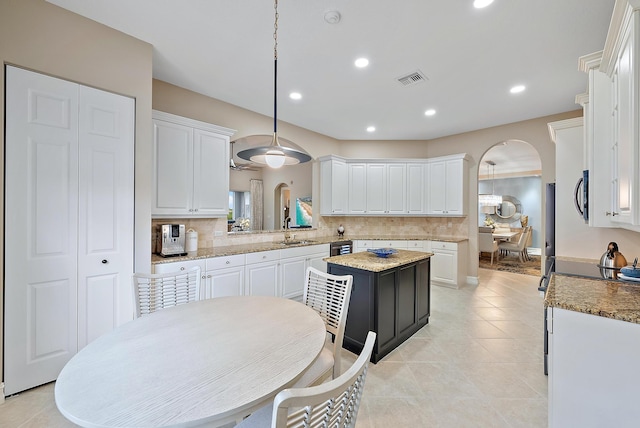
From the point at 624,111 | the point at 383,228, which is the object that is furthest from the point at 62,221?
the point at 383,228

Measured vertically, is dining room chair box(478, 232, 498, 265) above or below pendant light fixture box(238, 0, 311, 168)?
below

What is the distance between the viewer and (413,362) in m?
2.41

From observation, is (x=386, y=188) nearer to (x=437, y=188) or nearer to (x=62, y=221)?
(x=437, y=188)

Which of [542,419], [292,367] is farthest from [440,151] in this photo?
[292,367]

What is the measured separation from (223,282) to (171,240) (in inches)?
29.0

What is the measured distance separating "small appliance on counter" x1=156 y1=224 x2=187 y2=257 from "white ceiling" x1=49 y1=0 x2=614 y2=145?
1742 mm

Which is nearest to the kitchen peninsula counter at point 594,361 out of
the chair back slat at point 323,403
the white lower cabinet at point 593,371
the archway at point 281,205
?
the white lower cabinet at point 593,371

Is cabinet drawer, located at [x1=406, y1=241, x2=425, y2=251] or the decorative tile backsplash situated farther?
cabinet drawer, located at [x1=406, y1=241, x2=425, y2=251]

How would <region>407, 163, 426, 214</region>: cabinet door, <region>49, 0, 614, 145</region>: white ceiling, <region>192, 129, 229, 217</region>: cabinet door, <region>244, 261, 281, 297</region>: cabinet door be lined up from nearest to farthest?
<region>49, 0, 614, 145</region>: white ceiling → <region>192, 129, 229, 217</region>: cabinet door → <region>244, 261, 281, 297</region>: cabinet door → <region>407, 163, 426, 214</region>: cabinet door

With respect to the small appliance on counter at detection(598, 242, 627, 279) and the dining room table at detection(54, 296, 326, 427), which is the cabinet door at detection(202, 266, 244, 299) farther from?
the small appliance on counter at detection(598, 242, 627, 279)

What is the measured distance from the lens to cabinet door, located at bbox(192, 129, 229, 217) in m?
3.17

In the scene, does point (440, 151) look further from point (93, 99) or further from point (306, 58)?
point (93, 99)

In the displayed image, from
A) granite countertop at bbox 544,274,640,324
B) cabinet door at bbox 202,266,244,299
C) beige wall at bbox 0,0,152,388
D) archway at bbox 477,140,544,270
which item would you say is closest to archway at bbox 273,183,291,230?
cabinet door at bbox 202,266,244,299

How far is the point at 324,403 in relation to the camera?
718mm
